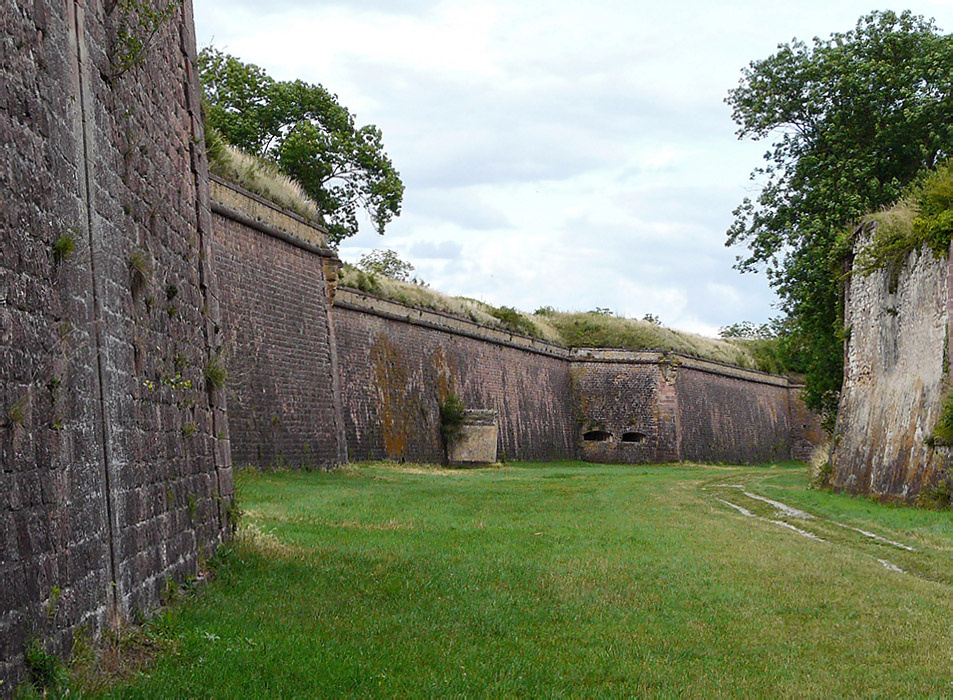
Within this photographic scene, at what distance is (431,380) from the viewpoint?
30109mm

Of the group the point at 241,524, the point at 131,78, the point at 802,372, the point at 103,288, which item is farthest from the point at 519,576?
the point at 802,372

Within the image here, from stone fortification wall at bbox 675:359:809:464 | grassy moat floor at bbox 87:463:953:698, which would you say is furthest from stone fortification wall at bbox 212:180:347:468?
stone fortification wall at bbox 675:359:809:464

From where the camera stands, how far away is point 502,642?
6.24 metres

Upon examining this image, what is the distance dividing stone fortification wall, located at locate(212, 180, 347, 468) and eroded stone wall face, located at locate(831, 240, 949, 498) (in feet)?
38.6

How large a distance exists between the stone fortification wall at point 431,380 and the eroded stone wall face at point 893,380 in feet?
39.1

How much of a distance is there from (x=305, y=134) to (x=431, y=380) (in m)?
14.4

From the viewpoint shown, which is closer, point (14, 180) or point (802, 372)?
point (14, 180)

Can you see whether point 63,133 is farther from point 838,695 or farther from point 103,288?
point 838,695

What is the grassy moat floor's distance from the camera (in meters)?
5.36

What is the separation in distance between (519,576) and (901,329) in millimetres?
13287

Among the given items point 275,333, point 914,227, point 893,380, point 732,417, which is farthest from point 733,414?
point 275,333

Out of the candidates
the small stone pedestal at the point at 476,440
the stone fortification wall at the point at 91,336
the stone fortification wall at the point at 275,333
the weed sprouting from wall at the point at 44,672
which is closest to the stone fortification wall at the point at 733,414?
the small stone pedestal at the point at 476,440

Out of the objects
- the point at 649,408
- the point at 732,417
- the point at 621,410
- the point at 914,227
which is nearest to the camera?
the point at 914,227

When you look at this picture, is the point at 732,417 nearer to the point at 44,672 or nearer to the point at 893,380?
the point at 893,380
